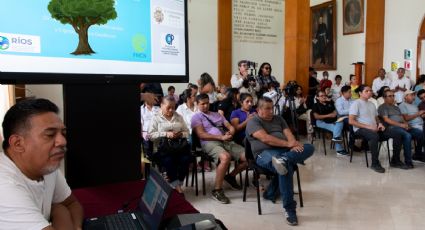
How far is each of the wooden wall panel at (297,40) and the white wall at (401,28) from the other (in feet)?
8.63

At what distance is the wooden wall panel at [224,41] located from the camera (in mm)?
9594

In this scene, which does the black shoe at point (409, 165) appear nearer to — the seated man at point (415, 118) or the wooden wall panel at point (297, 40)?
the seated man at point (415, 118)

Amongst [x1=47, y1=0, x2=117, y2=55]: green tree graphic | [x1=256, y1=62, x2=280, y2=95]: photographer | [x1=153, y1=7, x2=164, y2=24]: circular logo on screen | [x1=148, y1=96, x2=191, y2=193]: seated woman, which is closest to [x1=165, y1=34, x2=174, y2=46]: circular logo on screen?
[x1=153, y1=7, x2=164, y2=24]: circular logo on screen

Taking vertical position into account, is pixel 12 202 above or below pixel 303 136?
above

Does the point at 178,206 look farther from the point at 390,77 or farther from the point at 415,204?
the point at 390,77


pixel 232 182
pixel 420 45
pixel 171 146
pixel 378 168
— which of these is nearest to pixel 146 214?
pixel 171 146

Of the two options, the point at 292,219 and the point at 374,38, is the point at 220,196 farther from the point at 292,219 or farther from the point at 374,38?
the point at 374,38

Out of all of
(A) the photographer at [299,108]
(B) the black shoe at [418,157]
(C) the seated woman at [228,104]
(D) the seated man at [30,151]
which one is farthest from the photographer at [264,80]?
(D) the seated man at [30,151]

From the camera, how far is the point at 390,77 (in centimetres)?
915

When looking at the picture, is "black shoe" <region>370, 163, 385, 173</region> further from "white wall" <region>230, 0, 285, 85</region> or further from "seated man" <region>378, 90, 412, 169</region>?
"white wall" <region>230, 0, 285, 85</region>

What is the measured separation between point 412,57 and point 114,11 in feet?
29.8

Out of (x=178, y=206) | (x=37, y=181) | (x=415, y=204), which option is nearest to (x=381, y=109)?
(x=415, y=204)

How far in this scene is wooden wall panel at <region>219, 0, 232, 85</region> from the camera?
378 inches

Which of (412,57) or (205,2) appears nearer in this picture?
(412,57)
